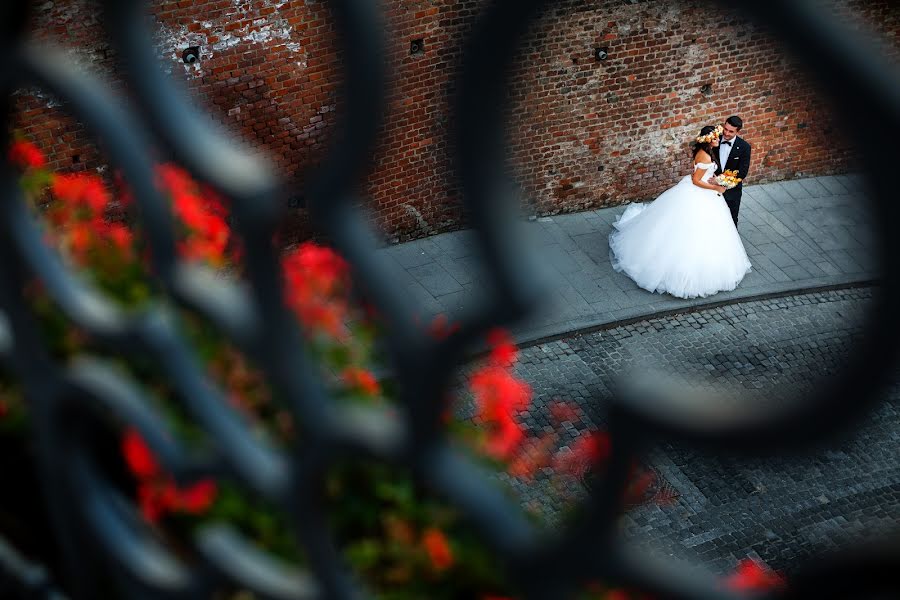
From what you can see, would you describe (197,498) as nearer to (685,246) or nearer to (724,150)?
(685,246)

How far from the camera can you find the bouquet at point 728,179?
9508 millimetres

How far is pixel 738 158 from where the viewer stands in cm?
948

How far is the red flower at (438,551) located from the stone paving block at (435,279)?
18.8ft

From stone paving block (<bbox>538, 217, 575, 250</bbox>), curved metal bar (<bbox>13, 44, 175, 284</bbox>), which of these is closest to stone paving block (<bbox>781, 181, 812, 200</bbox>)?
stone paving block (<bbox>538, 217, 575, 250</bbox>)

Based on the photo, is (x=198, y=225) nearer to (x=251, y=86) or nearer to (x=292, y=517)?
(x=292, y=517)

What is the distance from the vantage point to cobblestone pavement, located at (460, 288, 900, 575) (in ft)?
22.8

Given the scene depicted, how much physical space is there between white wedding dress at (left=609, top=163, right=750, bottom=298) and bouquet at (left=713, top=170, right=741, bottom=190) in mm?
100

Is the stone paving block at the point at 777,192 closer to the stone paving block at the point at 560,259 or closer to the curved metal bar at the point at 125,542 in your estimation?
the stone paving block at the point at 560,259

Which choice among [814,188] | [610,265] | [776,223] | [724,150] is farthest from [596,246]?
[814,188]

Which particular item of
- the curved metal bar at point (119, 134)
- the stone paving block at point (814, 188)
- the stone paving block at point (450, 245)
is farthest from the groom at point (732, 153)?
the curved metal bar at point (119, 134)

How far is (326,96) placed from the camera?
29.2ft

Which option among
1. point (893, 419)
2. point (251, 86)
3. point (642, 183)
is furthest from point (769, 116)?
point (251, 86)

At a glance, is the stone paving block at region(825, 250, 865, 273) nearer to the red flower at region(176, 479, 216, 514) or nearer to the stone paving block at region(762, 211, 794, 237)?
the stone paving block at region(762, 211, 794, 237)

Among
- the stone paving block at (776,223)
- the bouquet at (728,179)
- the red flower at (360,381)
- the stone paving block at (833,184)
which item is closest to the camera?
the red flower at (360,381)
